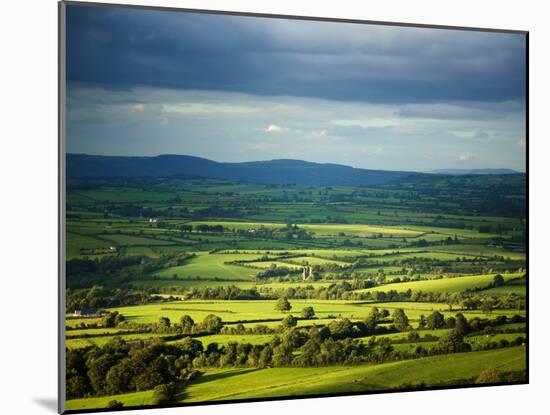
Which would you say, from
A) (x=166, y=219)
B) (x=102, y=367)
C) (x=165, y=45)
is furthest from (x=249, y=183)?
(x=102, y=367)

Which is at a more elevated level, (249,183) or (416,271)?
(249,183)

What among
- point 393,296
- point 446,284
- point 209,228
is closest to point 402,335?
point 393,296

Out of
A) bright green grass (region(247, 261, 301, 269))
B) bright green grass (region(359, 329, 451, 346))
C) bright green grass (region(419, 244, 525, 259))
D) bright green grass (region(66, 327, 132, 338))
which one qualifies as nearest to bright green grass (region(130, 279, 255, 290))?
bright green grass (region(247, 261, 301, 269))

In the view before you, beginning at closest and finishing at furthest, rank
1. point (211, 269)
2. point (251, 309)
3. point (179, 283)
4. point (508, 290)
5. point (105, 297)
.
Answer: point (105, 297) → point (179, 283) → point (211, 269) → point (251, 309) → point (508, 290)

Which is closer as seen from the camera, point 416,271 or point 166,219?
point 166,219

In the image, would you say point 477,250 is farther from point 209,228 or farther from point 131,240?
point 131,240

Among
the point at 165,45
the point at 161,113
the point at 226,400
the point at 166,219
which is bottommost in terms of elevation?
the point at 226,400

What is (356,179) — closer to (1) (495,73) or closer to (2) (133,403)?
(1) (495,73)

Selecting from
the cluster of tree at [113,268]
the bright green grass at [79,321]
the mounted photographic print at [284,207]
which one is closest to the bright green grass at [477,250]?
the mounted photographic print at [284,207]
